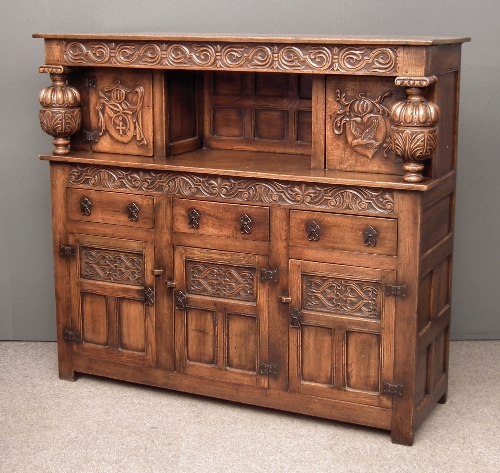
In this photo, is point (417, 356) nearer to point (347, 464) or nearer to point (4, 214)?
point (347, 464)

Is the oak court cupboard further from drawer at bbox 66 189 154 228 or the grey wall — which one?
the grey wall

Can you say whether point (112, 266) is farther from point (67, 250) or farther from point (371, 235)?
point (371, 235)

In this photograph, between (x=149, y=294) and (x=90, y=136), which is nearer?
(x=149, y=294)

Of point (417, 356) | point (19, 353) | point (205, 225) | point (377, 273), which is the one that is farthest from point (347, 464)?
point (19, 353)

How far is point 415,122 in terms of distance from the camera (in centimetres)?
379

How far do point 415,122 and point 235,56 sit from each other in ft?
2.84

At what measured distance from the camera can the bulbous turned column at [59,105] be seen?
14.7 feet

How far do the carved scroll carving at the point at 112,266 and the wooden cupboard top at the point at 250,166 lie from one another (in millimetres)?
442

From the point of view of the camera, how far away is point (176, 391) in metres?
4.68

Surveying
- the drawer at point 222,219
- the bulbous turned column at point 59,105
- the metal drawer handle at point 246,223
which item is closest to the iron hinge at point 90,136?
the bulbous turned column at point 59,105

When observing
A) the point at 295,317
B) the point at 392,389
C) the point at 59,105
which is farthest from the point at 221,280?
the point at 59,105

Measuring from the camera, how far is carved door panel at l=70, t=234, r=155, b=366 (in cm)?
456

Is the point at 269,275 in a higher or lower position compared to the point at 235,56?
lower

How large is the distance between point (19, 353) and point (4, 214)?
804mm
